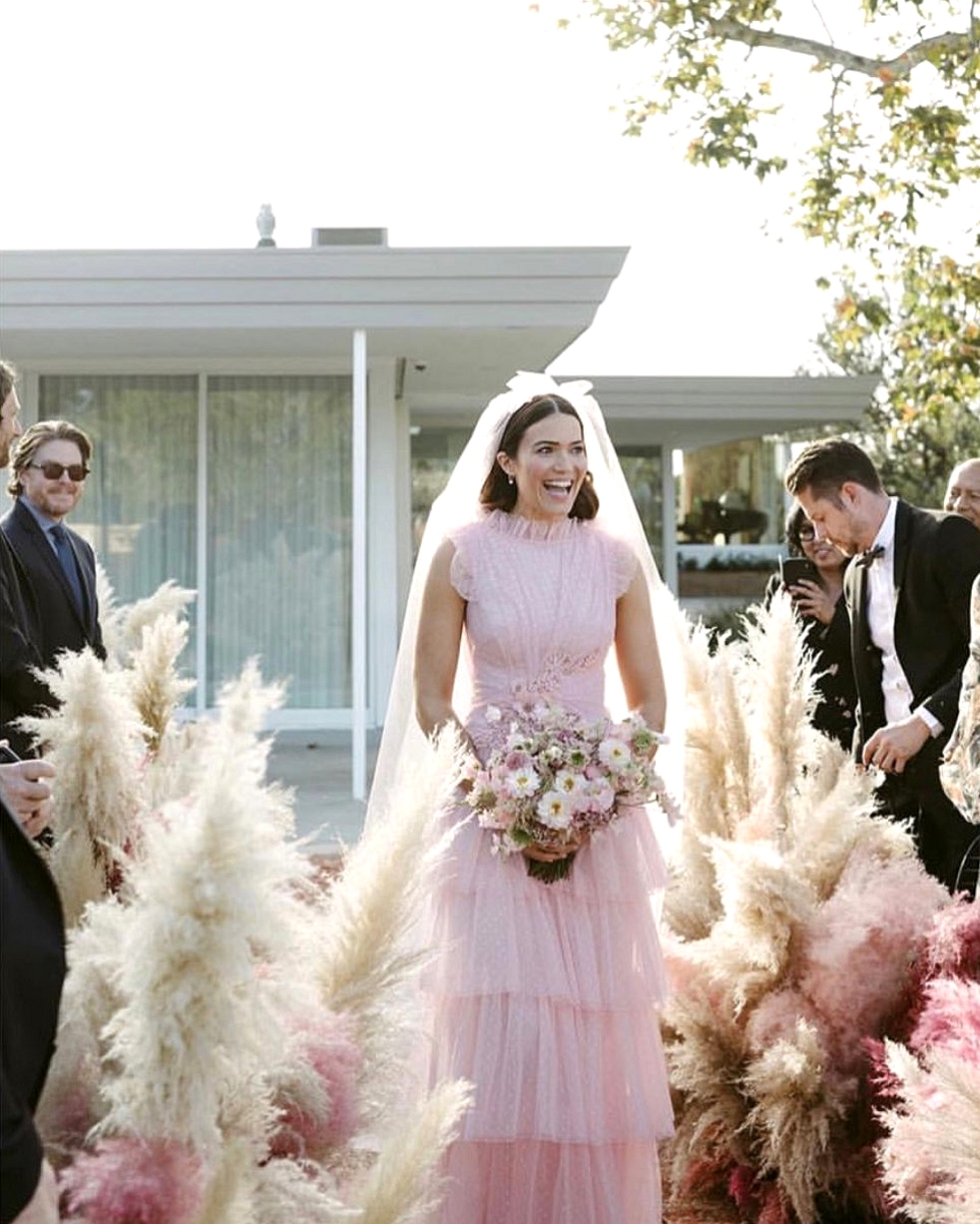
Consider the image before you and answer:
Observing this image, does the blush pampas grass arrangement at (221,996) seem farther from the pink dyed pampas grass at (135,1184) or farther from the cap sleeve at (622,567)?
the cap sleeve at (622,567)

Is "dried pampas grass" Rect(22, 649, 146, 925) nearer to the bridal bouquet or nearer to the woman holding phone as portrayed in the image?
the bridal bouquet

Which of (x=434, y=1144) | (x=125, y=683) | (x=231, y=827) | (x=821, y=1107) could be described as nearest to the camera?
(x=231, y=827)

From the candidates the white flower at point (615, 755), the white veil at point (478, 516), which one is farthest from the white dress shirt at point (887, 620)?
the white flower at point (615, 755)

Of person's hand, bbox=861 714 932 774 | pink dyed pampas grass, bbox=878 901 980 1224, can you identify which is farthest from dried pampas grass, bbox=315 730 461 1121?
person's hand, bbox=861 714 932 774

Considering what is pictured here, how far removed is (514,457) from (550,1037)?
53.9 inches

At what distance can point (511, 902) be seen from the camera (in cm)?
376

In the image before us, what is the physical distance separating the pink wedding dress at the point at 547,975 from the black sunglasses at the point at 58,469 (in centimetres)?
204

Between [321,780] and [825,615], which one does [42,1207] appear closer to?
[825,615]

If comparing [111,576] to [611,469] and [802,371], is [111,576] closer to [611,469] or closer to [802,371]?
[611,469]

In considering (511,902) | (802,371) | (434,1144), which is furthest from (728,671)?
(802,371)

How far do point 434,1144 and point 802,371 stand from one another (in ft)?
136

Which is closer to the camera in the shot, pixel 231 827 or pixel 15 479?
pixel 231 827

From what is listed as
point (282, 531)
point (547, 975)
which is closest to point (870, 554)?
point (547, 975)

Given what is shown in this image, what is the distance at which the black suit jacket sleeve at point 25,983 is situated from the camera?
1.43m
